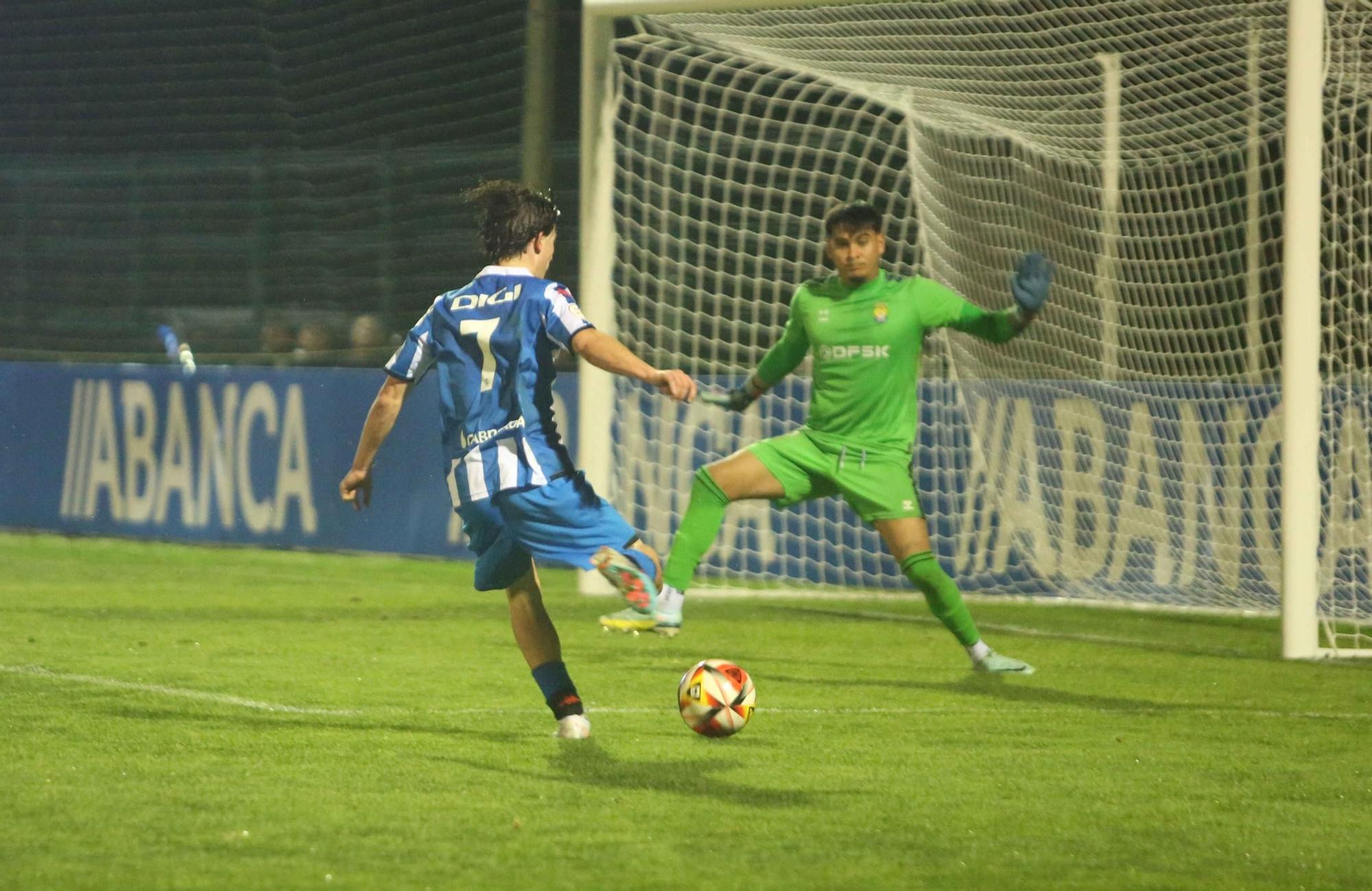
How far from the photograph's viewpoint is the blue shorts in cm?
552

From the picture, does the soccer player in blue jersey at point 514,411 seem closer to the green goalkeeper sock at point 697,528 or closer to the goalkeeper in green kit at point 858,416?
the green goalkeeper sock at point 697,528

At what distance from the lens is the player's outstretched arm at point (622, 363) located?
5.15 m

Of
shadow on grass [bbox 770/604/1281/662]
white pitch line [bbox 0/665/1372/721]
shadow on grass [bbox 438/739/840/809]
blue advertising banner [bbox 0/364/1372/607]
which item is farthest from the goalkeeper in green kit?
blue advertising banner [bbox 0/364/1372/607]

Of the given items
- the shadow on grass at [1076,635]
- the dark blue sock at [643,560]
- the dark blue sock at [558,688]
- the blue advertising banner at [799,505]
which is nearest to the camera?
the dark blue sock at [643,560]

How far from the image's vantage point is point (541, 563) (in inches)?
483

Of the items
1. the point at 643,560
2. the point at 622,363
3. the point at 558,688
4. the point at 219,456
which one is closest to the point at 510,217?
the point at 622,363

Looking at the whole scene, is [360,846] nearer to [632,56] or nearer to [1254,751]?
[1254,751]

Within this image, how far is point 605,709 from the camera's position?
6.77 meters

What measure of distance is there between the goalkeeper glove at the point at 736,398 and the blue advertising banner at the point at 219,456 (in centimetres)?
468

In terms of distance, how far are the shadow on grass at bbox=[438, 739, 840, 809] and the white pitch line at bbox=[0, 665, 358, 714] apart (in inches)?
41.5

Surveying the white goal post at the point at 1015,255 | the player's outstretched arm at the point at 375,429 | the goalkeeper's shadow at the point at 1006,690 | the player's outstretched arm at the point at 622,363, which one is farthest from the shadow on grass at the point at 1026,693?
the player's outstretched arm at the point at 622,363

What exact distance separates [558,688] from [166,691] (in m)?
1.75

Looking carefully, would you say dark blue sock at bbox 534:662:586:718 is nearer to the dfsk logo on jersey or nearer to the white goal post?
the dfsk logo on jersey

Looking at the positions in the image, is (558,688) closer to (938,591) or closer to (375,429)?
(375,429)
